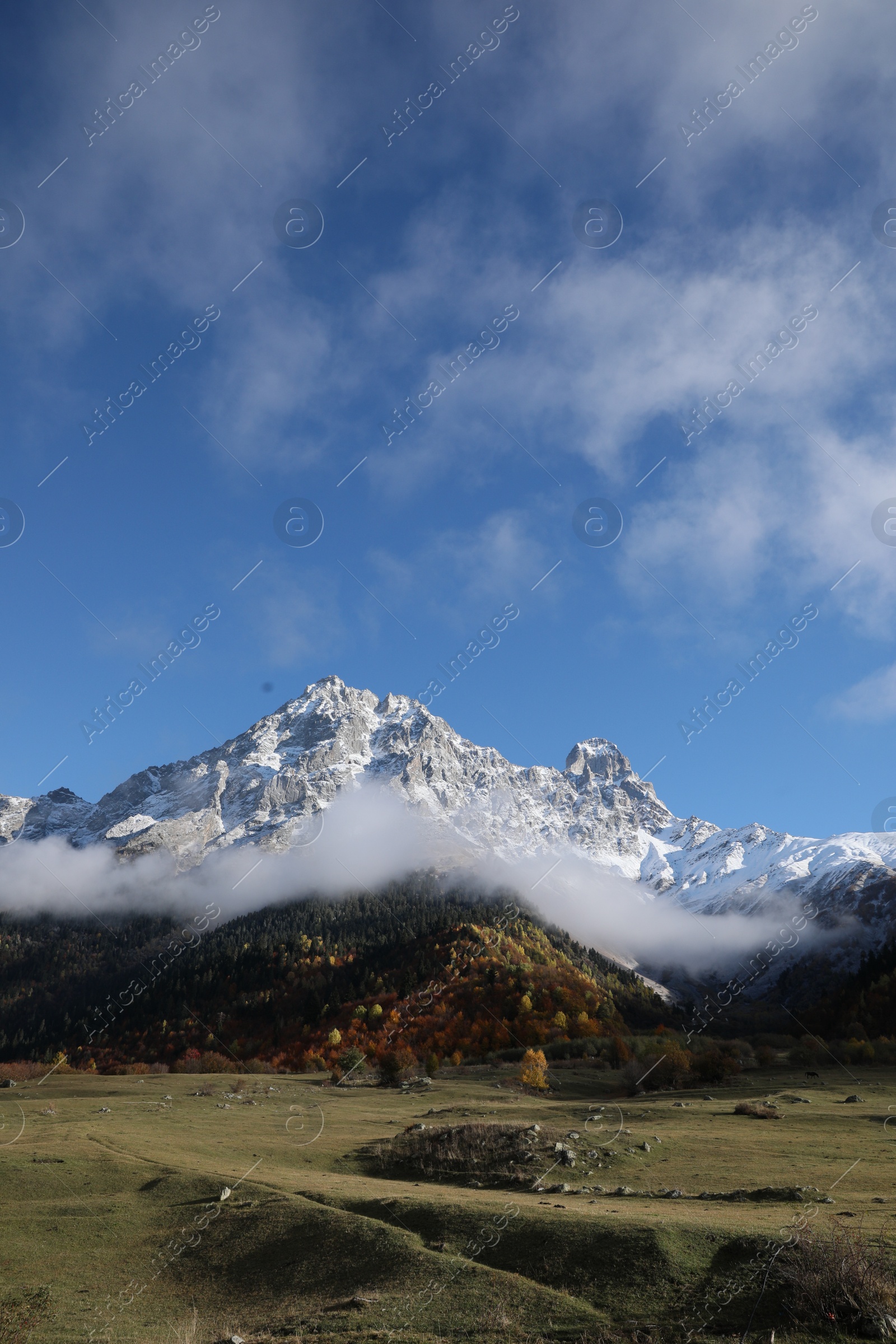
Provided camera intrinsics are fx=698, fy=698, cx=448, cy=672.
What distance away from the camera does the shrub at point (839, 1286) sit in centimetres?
1526

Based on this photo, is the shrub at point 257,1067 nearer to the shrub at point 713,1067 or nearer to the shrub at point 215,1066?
the shrub at point 215,1066

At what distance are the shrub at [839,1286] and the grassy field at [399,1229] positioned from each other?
714 mm

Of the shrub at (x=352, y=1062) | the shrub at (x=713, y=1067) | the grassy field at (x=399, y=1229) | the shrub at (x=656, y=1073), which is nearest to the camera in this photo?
the grassy field at (x=399, y=1229)

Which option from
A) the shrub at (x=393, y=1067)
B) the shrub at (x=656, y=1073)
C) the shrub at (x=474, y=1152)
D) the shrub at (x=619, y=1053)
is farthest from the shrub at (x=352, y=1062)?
the shrub at (x=474, y=1152)

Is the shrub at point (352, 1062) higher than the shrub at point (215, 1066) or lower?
lower

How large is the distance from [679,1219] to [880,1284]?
7.44 meters

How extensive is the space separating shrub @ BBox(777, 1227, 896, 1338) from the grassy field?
0.71 meters

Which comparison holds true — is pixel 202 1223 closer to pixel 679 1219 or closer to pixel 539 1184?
pixel 539 1184

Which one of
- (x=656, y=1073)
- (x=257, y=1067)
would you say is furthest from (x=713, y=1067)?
(x=257, y=1067)

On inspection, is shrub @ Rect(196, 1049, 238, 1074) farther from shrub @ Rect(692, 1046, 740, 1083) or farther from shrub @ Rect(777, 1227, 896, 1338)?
shrub @ Rect(777, 1227, 896, 1338)

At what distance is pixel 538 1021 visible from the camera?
14912 cm

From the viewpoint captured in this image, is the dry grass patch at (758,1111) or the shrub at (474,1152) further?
the dry grass patch at (758,1111)

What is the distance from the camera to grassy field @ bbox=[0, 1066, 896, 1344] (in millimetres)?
18203

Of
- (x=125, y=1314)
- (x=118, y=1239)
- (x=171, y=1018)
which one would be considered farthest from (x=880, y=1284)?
(x=171, y=1018)
